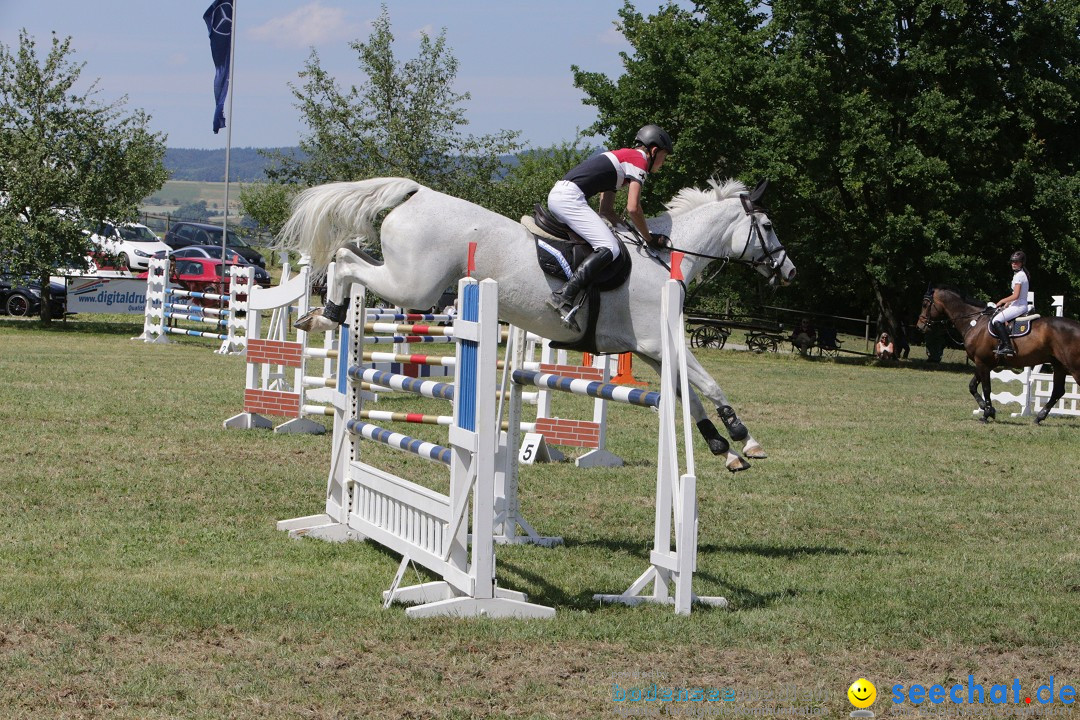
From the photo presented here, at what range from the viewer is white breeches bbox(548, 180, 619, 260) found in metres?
6.39

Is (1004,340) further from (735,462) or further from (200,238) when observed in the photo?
(200,238)

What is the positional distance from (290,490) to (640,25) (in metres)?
27.5

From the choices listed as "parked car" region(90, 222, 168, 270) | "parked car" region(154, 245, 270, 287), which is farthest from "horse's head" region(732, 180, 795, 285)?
"parked car" region(154, 245, 270, 287)

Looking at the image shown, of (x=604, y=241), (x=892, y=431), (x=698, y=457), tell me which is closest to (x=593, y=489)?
(x=698, y=457)

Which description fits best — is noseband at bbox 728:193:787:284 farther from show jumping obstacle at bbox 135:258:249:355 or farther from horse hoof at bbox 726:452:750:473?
show jumping obstacle at bbox 135:258:249:355

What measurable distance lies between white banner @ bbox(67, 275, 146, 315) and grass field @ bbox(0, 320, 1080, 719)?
53.7ft

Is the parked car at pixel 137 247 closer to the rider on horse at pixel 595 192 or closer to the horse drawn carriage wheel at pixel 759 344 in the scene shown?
the horse drawn carriage wheel at pixel 759 344

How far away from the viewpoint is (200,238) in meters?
42.6

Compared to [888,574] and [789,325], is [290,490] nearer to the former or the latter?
[888,574]

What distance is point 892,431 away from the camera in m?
13.2

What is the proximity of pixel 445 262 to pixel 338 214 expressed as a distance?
71cm

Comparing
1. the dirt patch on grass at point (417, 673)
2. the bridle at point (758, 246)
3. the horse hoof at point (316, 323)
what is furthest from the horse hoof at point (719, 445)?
the horse hoof at point (316, 323)

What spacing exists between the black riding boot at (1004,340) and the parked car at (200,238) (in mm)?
29822

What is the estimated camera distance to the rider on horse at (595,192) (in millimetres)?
6320
